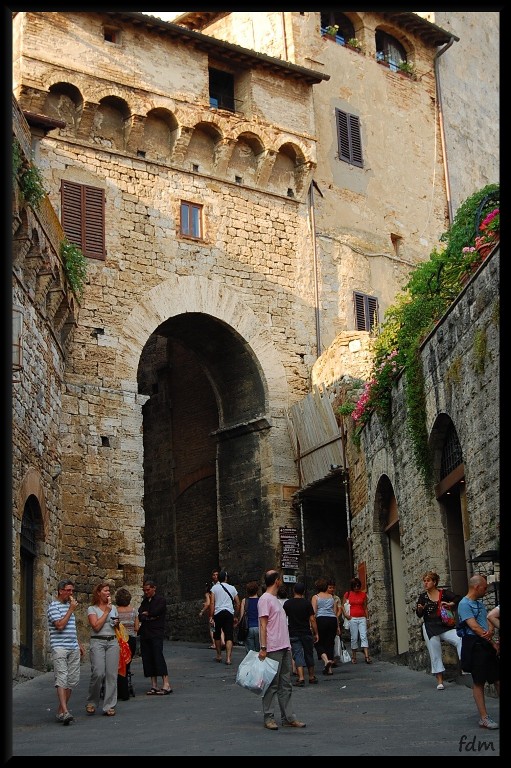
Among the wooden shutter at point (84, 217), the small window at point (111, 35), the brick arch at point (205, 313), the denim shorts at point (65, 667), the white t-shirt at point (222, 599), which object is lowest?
the denim shorts at point (65, 667)

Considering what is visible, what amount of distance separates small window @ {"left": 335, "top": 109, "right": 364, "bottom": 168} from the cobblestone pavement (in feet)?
51.3

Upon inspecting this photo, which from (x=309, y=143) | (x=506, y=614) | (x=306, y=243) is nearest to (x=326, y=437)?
(x=306, y=243)

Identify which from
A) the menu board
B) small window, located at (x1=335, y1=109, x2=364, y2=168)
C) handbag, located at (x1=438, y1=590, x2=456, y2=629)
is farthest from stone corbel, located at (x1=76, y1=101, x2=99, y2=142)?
handbag, located at (x1=438, y1=590, x2=456, y2=629)

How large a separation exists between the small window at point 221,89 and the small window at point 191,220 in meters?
2.98

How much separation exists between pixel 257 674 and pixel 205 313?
47.7 ft

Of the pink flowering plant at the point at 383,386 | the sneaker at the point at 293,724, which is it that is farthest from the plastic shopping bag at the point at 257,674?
the pink flowering plant at the point at 383,386

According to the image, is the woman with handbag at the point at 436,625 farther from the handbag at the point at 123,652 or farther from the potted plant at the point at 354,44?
the potted plant at the point at 354,44

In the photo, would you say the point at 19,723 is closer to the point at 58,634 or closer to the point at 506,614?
the point at 58,634

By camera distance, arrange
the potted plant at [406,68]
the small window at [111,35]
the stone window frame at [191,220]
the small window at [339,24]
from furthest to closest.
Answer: the potted plant at [406,68], the small window at [339,24], the stone window frame at [191,220], the small window at [111,35]

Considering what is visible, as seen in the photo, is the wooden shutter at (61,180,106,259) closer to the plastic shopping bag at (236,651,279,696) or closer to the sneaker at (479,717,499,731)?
the plastic shopping bag at (236,651,279,696)

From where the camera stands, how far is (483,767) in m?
7.93

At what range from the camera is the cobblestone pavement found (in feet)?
31.2

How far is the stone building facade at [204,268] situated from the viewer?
885 inches

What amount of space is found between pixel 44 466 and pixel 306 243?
404 inches
